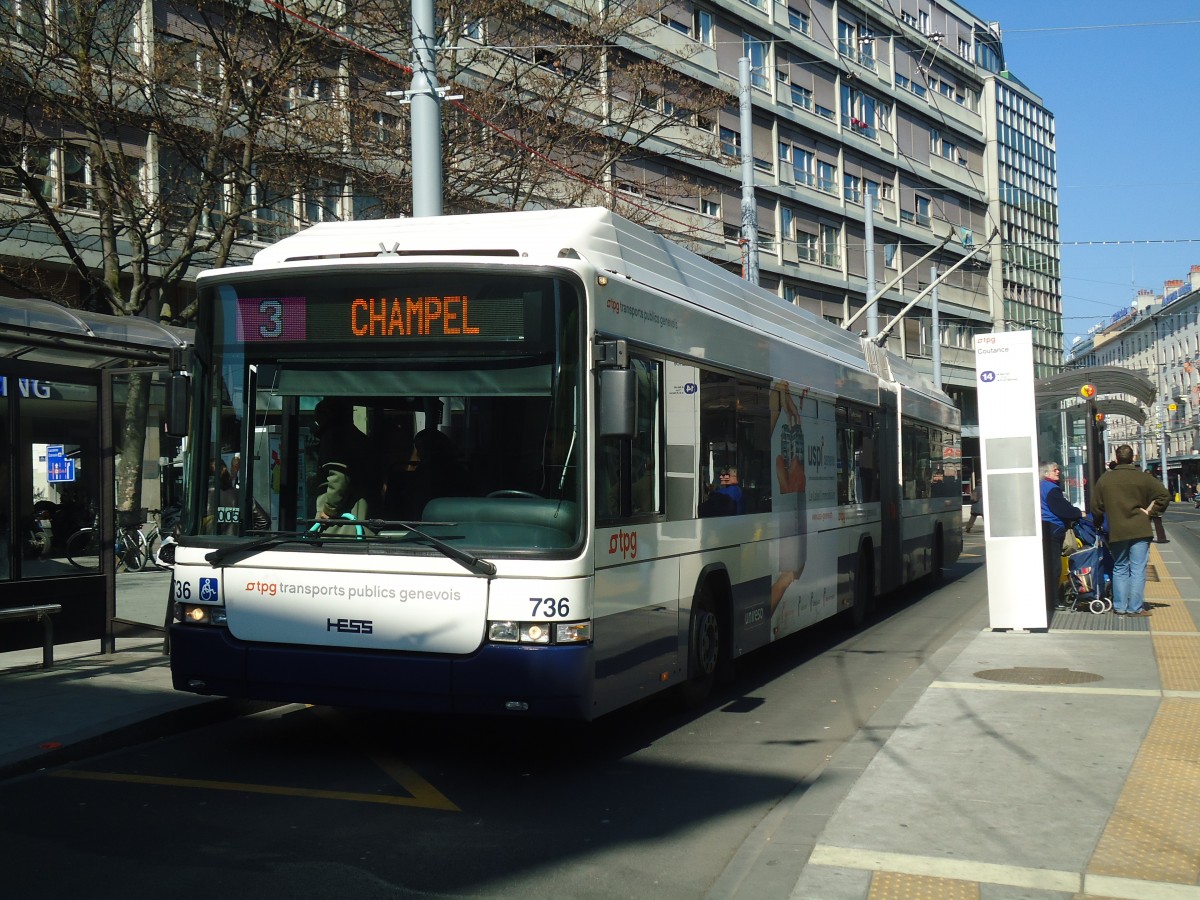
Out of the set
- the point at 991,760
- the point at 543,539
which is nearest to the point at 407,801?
the point at 543,539

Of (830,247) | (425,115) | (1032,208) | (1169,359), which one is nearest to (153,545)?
(425,115)

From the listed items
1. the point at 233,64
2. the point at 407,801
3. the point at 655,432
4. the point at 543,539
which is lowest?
the point at 407,801

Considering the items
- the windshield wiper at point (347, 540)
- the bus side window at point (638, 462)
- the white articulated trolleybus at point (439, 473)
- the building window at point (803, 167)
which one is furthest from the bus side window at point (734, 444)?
the building window at point (803, 167)

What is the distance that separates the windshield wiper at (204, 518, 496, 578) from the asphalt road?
45.6 inches

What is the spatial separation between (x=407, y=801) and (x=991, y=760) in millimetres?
3023

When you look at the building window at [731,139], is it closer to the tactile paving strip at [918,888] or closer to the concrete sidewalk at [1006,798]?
the concrete sidewalk at [1006,798]

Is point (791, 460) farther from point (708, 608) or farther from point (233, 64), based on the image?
point (233, 64)

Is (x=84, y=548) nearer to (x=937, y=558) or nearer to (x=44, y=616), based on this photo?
(x=44, y=616)

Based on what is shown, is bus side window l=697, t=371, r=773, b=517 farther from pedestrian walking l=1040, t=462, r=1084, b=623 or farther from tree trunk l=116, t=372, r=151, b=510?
tree trunk l=116, t=372, r=151, b=510

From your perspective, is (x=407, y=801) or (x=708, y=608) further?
(x=708, y=608)

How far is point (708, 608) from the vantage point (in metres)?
9.09

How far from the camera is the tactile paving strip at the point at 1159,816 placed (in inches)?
197

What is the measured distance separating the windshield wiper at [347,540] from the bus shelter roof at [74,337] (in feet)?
8.45

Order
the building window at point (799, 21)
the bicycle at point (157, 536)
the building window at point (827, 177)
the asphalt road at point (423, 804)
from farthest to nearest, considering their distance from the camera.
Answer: the building window at point (827, 177)
the building window at point (799, 21)
the bicycle at point (157, 536)
the asphalt road at point (423, 804)
